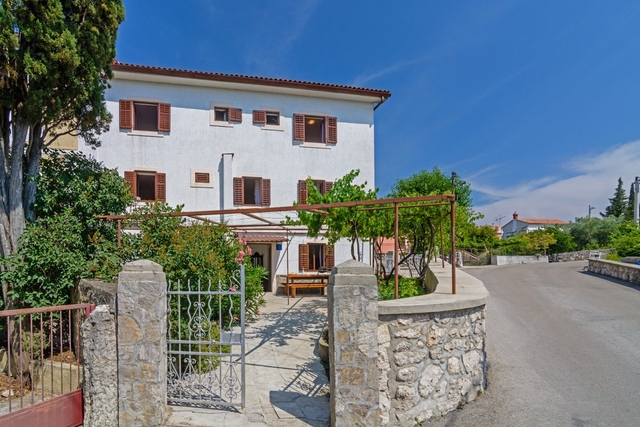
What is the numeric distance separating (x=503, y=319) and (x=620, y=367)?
2.95m

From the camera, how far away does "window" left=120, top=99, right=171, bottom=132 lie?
1259 cm

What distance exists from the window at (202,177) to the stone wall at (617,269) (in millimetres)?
17098

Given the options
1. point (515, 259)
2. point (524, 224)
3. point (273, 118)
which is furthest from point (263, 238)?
point (524, 224)

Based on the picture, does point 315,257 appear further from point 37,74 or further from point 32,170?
point 37,74

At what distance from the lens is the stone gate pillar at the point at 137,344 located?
391 cm

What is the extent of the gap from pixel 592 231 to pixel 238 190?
3695 centimetres

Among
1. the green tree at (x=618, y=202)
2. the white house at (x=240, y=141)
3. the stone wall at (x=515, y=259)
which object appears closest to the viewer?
the white house at (x=240, y=141)

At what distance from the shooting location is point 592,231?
111 feet

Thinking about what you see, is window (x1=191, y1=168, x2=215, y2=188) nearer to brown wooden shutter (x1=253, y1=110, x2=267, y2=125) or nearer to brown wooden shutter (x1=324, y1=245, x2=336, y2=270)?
brown wooden shutter (x1=253, y1=110, x2=267, y2=125)

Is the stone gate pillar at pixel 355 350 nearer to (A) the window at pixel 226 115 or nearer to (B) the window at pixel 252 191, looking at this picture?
(B) the window at pixel 252 191

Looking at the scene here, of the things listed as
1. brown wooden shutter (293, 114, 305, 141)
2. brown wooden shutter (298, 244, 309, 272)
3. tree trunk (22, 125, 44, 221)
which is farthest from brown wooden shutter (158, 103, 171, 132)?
brown wooden shutter (298, 244, 309, 272)

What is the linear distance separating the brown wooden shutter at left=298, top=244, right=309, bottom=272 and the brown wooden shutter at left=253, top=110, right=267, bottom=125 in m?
5.36

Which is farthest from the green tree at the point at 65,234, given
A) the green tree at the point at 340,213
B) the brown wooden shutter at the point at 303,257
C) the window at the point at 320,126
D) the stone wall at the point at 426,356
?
the window at the point at 320,126

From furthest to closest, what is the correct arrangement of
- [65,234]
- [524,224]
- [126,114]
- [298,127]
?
[524,224]
[298,127]
[126,114]
[65,234]
